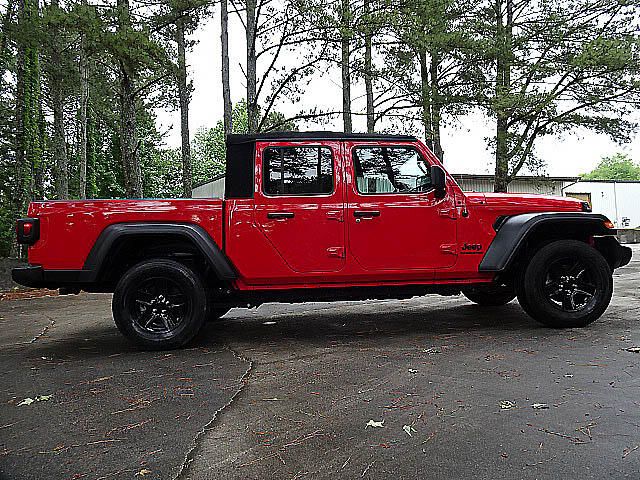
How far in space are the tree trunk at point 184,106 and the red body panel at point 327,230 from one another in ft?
41.2

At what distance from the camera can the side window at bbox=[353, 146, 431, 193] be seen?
566 centimetres

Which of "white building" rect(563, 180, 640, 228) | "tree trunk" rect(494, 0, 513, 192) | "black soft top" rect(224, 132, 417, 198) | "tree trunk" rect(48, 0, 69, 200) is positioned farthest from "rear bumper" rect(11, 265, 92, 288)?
"white building" rect(563, 180, 640, 228)

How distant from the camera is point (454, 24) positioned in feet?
61.4

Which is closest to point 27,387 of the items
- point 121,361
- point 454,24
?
point 121,361

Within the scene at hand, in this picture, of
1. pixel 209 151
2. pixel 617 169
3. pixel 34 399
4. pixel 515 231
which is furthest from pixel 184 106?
pixel 617 169

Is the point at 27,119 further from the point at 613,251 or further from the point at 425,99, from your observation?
the point at 613,251

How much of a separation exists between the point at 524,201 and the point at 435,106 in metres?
13.3

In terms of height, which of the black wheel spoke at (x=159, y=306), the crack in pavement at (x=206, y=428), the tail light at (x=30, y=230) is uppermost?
the tail light at (x=30, y=230)

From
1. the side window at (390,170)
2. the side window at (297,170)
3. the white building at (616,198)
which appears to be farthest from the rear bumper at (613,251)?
the white building at (616,198)

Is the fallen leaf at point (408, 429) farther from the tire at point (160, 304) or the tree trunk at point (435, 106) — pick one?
the tree trunk at point (435, 106)

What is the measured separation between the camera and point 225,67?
1577cm

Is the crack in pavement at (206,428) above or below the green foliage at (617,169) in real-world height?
below

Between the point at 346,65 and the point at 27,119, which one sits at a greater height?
the point at 346,65

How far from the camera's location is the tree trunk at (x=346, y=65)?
1470 centimetres
